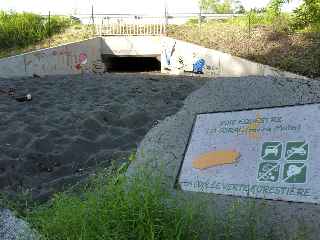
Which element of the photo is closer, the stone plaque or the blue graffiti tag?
the stone plaque

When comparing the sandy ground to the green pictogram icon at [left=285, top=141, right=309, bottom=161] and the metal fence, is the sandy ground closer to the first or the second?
the green pictogram icon at [left=285, top=141, right=309, bottom=161]

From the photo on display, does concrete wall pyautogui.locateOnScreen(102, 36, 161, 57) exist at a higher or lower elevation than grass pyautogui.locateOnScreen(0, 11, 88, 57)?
lower

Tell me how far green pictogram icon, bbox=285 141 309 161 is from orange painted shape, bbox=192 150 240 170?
0.41m

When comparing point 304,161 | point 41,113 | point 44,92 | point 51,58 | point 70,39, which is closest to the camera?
point 304,161

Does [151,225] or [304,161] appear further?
[304,161]

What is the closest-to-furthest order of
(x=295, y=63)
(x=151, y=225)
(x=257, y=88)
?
(x=151, y=225), (x=257, y=88), (x=295, y=63)

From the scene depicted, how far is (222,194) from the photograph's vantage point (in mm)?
3521

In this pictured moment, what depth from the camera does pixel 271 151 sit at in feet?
11.9

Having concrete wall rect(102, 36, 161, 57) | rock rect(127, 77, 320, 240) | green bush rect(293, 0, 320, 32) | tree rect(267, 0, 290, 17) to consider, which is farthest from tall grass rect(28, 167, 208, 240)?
concrete wall rect(102, 36, 161, 57)

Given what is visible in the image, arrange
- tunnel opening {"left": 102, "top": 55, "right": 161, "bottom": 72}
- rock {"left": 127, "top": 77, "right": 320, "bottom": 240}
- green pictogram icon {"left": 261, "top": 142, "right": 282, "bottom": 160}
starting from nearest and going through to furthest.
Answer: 1. rock {"left": 127, "top": 77, "right": 320, "bottom": 240}
2. green pictogram icon {"left": 261, "top": 142, "right": 282, "bottom": 160}
3. tunnel opening {"left": 102, "top": 55, "right": 161, "bottom": 72}

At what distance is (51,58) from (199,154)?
1030cm

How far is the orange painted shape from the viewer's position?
3779 mm

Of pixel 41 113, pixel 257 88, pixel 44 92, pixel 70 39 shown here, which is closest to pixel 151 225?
pixel 257 88

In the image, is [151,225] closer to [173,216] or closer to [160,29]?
[173,216]
